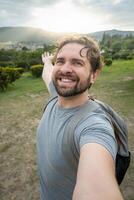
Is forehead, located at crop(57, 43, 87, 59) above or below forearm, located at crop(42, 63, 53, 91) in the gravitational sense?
above

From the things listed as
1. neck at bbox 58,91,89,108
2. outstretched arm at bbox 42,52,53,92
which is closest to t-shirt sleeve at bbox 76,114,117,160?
neck at bbox 58,91,89,108

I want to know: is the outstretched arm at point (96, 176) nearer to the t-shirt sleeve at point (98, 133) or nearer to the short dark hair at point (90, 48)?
the t-shirt sleeve at point (98, 133)

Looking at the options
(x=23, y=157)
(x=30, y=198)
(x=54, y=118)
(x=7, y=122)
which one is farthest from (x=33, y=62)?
(x=54, y=118)

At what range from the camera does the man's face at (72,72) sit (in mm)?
1872

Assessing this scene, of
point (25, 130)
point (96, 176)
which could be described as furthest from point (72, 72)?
point (25, 130)

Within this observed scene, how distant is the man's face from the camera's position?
1872 millimetres

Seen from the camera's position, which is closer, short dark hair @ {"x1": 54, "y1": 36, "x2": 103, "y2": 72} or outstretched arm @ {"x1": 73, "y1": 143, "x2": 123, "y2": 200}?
outstretched arm @ {"x1": 73, "y1": 143, "x2": 123, "y2": 200}

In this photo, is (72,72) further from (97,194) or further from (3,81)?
(3,81)

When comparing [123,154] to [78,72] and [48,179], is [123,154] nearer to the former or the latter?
[48,179]

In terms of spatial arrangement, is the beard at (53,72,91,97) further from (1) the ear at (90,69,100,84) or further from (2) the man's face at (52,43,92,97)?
(1) the ear at (90,69,100,84)

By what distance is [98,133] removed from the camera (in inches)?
56.5

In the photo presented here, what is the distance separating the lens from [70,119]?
68.4 inches

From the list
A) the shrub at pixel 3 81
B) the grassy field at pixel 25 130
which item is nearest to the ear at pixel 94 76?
the grassy field at pixel 25 130

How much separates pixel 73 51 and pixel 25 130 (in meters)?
4.95
